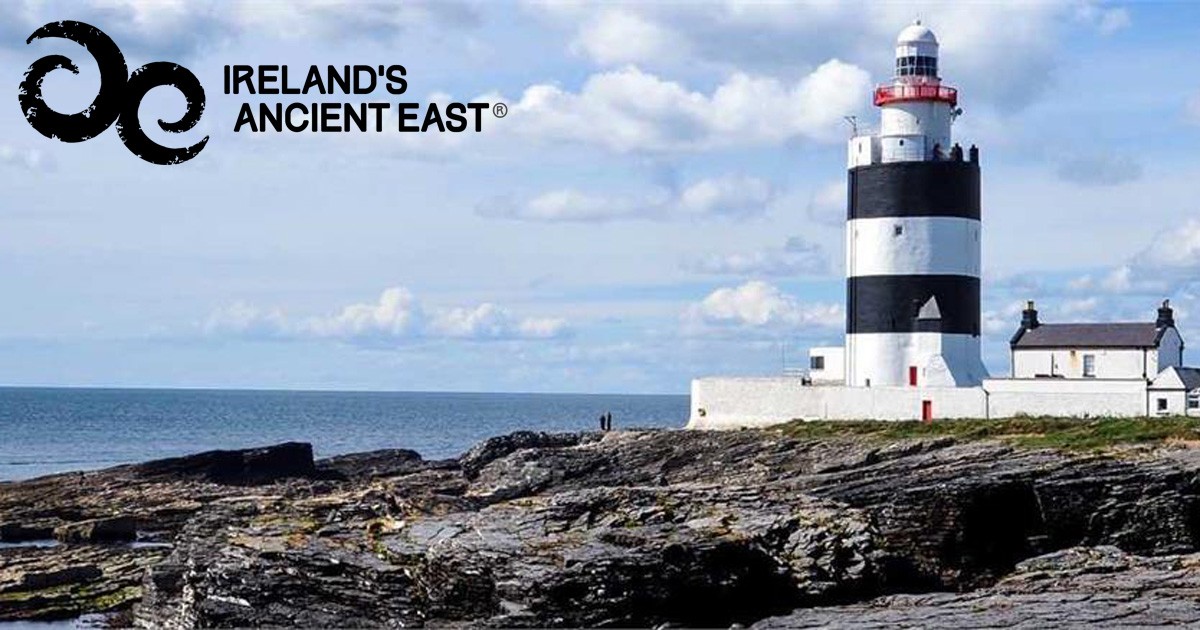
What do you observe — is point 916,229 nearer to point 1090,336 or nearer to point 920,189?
point 920,189

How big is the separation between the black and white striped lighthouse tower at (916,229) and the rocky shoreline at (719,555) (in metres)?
7.42

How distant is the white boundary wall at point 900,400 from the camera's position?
145 ft

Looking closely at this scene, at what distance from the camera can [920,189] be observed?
46344 mm

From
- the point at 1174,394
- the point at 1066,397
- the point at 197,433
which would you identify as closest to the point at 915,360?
the point at 1066,397

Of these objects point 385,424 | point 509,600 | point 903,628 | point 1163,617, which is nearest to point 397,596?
point 509,600

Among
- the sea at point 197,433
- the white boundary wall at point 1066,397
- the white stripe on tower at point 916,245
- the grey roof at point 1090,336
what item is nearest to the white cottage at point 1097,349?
the grey roof at point 1090,336

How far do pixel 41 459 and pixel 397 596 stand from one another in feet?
195

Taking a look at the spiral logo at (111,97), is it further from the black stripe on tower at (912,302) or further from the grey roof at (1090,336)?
the grey roof at (1090,336)

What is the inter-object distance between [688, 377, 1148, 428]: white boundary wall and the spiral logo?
2301cm

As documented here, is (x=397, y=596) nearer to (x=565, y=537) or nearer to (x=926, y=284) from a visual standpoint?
(x=565, y=537)

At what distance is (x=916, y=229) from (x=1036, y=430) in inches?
322

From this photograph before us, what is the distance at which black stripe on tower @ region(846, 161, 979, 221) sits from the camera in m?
46.3

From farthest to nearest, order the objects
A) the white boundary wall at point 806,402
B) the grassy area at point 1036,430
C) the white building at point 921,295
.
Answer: the white building at point 921,295
the white boundary wall at point 806,402
the grassy area at point 1036,430

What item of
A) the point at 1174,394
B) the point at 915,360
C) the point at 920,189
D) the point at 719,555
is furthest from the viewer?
the point at 915,360
